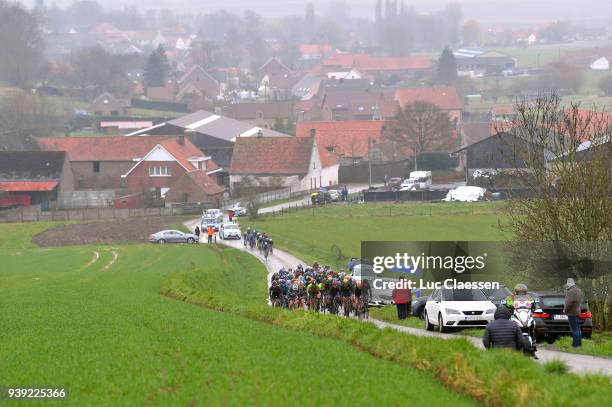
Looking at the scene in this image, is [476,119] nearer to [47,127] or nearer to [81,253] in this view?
[47,127]

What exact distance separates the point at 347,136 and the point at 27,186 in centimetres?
4023

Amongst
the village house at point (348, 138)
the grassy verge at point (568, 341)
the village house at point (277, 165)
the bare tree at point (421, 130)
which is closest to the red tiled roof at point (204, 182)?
the village house at point (277, 165)

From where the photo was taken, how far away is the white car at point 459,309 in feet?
88.0

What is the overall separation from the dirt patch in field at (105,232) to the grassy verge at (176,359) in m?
35.9

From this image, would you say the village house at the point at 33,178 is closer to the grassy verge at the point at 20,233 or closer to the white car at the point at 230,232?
the grassy verge at the point at 20,233

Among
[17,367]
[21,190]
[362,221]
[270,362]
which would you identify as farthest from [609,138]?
[21,190]

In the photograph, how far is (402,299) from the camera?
31047mm

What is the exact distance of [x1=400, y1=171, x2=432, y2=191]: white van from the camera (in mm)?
96700

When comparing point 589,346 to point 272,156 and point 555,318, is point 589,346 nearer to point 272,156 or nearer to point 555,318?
point 555,318

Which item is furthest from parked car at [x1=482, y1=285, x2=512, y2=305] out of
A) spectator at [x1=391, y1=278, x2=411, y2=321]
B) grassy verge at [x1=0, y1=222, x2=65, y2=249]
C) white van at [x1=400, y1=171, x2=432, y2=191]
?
white van at [x1=400, y1=171, x2=432, y2=191]

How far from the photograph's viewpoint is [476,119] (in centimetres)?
16588

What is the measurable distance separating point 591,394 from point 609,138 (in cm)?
1882

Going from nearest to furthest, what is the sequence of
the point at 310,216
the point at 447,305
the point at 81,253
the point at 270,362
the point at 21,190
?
the point at 270,362
the point at 447,305
the point at 81,253
the point at 310,216
the point at 21,190

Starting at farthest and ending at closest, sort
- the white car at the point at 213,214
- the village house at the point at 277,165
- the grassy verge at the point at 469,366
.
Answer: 1. the village house at the point at 277,165
2. the white car at the point at 213,214
3. the grassy verge at the point at 469,366
